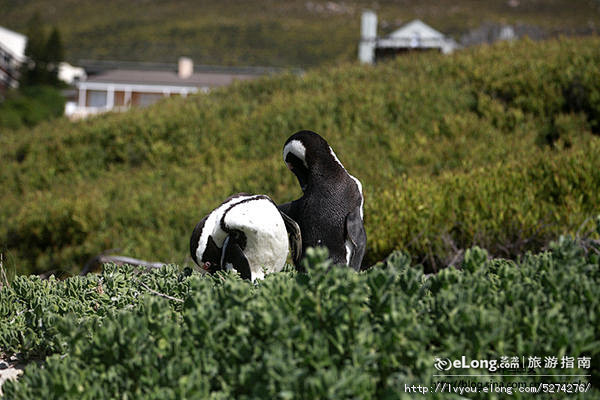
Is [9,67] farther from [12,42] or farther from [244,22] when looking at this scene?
[244,22]

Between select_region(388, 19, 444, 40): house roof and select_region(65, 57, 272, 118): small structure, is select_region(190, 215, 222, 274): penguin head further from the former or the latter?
select_region(65, 57, 272, 118): small structure

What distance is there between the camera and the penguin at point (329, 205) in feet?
7.90

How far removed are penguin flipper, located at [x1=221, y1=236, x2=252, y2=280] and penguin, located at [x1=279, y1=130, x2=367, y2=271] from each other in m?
0.29

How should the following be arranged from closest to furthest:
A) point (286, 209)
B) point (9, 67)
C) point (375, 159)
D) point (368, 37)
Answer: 1. point (286, 209)
2. point (375, 159)
3. point (368, 37)
4. point (9, 67)

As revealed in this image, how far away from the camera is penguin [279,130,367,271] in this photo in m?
2.41

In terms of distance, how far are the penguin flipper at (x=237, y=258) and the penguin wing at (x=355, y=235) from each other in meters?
0.46

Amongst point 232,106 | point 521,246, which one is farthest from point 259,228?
point 232,106

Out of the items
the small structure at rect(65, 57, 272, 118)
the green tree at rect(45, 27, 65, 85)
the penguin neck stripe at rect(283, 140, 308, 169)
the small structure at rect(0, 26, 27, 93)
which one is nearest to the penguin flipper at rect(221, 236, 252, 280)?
the penguin neck stripe at rect(283, 140, 308, 169)

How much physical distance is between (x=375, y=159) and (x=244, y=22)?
86365 millimetres

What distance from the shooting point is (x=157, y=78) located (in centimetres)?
4138

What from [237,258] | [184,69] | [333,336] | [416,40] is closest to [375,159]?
[237,258]

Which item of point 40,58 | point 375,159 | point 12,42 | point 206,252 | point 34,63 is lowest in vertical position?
point 206,252

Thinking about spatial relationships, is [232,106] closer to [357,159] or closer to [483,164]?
[357,159]

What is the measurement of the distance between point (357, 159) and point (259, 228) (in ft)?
14.2
